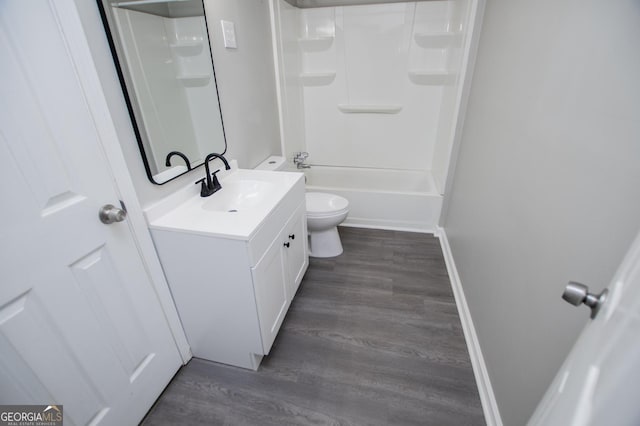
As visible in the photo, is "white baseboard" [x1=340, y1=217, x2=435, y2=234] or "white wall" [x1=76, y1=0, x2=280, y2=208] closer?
"white wall" [x1=76, y1=0, x2=280, y2=208]

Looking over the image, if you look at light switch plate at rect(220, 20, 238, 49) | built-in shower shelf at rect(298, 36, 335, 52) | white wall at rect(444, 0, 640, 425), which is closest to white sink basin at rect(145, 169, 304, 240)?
light switch plate at rect(220, 20, 238, 49)

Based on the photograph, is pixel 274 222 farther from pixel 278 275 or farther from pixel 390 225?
pixel 390 225

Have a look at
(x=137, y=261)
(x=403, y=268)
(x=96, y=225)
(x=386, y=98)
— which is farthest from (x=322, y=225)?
(x=386, y=98)

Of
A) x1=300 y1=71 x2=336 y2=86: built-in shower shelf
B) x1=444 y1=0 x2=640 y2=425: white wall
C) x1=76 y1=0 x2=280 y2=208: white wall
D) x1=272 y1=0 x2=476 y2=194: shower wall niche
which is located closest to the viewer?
x1=444 y1=0 x2=640 y2=425: white wall

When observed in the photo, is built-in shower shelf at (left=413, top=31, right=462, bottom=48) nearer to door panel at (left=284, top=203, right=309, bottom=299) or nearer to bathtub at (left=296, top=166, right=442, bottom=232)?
bathtub at (left=296, top=166, right=442, bottom=232)

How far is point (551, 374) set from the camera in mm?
828

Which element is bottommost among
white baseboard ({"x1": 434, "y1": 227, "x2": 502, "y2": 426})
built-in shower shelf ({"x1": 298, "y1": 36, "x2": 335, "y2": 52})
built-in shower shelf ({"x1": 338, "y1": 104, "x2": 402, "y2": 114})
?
white baseboard ({"x1": 434, "y1": 227, "x2": 502, "y2": 426})

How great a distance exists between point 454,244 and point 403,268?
42 centimetres

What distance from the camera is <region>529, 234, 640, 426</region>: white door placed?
35cm

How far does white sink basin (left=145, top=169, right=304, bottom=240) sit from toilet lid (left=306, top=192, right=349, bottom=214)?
434 mm

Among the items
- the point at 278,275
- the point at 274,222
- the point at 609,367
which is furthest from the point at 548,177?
the point at 278,275

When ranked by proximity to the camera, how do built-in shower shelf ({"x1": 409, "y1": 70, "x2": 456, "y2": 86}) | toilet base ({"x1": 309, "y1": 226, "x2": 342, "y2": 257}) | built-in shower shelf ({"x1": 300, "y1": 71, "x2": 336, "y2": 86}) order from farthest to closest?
1. built-in shower shelf ({"x1": 300, "y1": 71, "x2": 336, "y2": 86})
2. built-in shower shelf ({"x1": 409, "y1": 70, "x2": 456, "y2": 86})
3. toilet base ({"x1": 309, "y1": 226, "x2": 342, "y2": 257})

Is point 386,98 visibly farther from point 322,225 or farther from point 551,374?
point 551,374

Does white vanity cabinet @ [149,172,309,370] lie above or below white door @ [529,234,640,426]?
below
